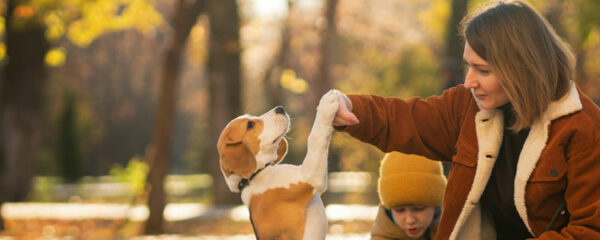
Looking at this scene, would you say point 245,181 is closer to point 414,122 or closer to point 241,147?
point 241,147

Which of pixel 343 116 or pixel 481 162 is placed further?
pixel 481 162

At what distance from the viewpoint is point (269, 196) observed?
3.18 m

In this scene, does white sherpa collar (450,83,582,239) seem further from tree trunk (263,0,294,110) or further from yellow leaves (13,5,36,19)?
tree trunk (263,0,294,110)

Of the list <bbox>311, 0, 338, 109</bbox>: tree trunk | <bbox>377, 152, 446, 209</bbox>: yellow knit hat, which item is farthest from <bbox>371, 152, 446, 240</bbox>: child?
<bbox>311, 0, 338, 109</bbox>: tree trunk

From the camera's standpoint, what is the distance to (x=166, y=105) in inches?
461

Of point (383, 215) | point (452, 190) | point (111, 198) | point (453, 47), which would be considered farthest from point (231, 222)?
point (452, 190)

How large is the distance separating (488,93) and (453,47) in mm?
8926

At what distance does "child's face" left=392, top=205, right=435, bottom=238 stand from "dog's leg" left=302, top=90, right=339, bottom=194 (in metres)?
1.36

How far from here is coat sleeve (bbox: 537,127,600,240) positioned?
3.20m

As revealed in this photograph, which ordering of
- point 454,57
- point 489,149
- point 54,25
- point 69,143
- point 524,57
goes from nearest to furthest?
1. point 524,57
2. point 489,149
3. point 454,57
4. point 54,25
5. point 69,143

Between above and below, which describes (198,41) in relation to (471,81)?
below

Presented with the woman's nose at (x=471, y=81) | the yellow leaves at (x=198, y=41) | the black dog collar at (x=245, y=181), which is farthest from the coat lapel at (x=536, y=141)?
the yellow leaves at (x=198, y=41)

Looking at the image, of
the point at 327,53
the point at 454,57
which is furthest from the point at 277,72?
the point at 454,57

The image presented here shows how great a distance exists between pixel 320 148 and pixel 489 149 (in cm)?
78
